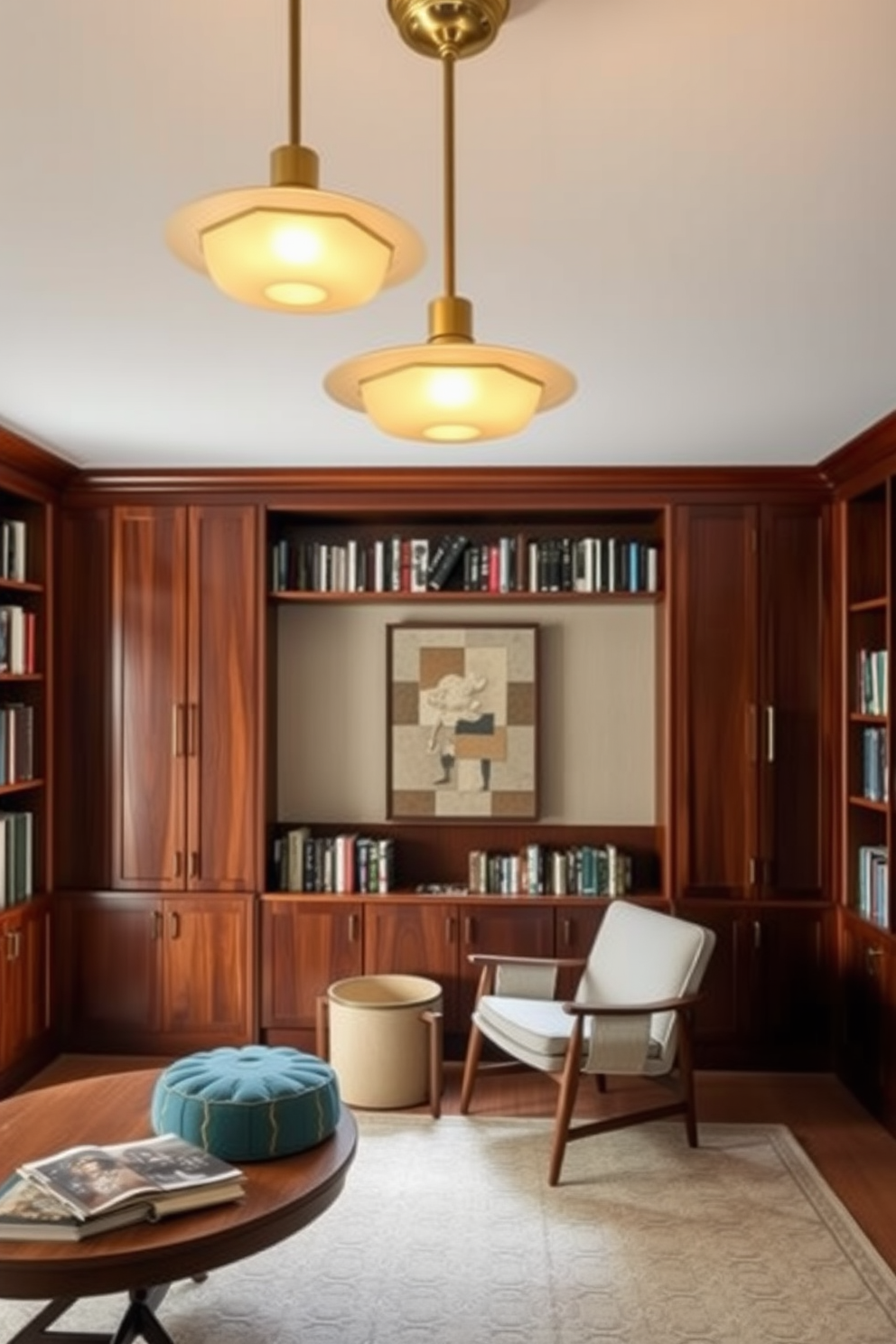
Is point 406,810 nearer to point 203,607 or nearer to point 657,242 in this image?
point 203,607

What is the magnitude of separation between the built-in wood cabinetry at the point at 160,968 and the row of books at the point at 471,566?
4.63 ft

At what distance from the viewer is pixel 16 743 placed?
4164mm

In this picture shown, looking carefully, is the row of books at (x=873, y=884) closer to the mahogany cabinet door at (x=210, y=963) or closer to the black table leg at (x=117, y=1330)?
the mahogany cabinet door at (x=210, y=963)

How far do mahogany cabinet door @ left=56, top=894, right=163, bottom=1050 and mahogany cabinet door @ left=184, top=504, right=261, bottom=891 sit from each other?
0.94ft

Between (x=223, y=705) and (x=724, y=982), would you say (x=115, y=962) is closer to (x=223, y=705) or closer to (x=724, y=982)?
(x=223, y=705)

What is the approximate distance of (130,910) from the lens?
4.45 meters

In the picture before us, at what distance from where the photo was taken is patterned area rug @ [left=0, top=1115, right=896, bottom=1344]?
2576mm

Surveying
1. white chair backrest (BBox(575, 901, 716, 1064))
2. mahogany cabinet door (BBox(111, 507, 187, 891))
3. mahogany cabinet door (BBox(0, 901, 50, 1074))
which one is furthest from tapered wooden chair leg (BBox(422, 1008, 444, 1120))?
mahogany cabinet door (BBox(0, 901, 50, 1074))

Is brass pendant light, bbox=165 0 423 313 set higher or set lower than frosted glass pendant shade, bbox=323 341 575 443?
higher

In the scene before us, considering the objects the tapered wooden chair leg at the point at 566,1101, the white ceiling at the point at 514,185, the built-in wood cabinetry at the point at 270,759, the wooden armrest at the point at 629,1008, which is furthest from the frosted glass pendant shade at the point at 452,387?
the built-in wood cabinetry at the point at 270,759

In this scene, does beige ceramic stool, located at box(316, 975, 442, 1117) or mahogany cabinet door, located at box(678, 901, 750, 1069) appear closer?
beige ceramic stool, located at box(316, 975, 442, 1117)

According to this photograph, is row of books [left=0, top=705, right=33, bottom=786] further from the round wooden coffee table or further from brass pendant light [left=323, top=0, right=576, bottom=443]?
brass pendant light [left=323, top=0, right=576, bottom=443]

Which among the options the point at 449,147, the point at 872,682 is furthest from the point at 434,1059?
the point at 449,147

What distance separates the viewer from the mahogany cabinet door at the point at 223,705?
175 inches
